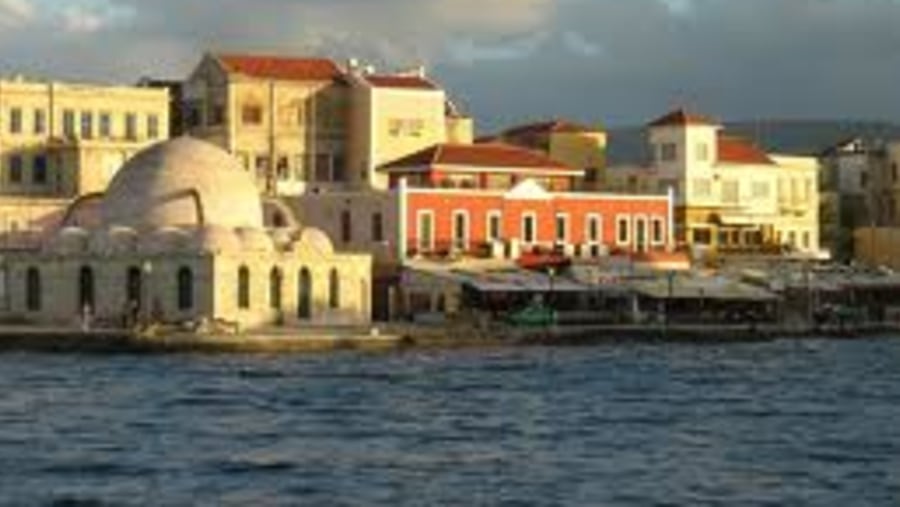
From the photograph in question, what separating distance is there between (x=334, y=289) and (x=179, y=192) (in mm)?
7566

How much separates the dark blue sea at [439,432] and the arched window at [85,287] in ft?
38.6

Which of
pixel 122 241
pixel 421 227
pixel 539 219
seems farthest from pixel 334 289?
pixel 539 219

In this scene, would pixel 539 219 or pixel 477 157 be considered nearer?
pixel 539 219

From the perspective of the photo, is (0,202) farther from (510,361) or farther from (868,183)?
(868,183)

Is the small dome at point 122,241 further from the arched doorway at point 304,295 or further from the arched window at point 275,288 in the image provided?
the arched doorway at point 304,295

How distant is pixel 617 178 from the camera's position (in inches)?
5389

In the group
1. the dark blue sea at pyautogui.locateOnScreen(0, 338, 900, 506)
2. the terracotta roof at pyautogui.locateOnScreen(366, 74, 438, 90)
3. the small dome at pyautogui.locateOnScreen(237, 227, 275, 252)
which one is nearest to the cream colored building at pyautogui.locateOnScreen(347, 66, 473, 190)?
the terracotta roof at pyautogui.locateOnScreen(366, 74, 438, 90)

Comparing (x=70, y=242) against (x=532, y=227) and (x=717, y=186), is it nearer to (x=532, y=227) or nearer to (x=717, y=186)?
(x=532, y=227)

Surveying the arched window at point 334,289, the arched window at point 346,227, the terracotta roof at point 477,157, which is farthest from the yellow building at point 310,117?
the arched window at point 334,289

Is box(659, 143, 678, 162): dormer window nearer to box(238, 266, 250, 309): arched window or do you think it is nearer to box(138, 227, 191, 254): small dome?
box(238, 266, 250, 309): arched window

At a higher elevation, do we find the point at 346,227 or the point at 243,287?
the point at 346,227

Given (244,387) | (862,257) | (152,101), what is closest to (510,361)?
(244,387)

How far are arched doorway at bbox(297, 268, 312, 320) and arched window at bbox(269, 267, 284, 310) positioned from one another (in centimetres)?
120

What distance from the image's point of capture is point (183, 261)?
97.3m
